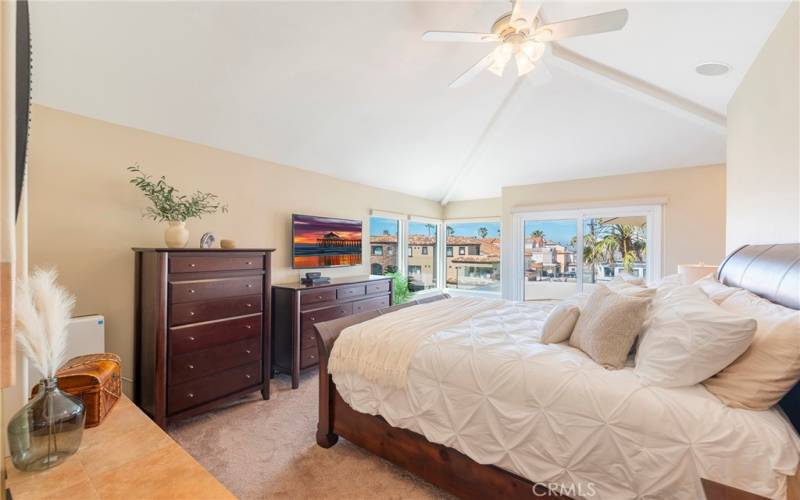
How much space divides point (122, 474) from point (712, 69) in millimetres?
3864

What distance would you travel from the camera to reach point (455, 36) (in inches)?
78.0

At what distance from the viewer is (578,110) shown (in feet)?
11.8

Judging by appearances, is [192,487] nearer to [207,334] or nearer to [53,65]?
[207,334]

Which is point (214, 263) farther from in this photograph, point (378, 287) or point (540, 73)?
point (540, 73)

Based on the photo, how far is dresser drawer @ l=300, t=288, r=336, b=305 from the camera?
3213 millimetres

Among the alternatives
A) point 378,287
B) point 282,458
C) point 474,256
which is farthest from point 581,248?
point 282,458

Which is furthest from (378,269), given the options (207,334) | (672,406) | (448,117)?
(672,406)

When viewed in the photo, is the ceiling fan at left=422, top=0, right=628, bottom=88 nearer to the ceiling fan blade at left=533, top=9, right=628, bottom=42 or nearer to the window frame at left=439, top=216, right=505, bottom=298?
the ceiling fan blade at left=533, top=9, right=628, bottom=42

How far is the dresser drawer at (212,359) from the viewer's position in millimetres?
2326

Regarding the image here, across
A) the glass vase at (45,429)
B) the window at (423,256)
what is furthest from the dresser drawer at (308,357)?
the window at (423,256)

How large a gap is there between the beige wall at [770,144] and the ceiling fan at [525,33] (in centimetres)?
87

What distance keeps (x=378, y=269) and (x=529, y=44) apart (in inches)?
145

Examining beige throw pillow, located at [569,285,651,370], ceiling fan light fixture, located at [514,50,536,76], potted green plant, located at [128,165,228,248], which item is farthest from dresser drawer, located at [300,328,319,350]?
ceiling fan light fixture, located at [514,50,536,76]
